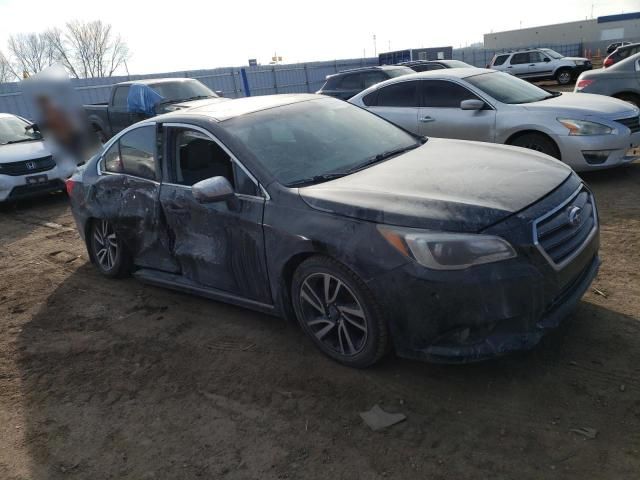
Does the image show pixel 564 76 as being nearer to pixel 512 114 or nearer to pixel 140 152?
pixel 512 114

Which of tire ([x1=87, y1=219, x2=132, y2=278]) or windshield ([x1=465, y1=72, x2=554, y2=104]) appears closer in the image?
tire ([x1=87, y1=219, x2=132, y2=278])

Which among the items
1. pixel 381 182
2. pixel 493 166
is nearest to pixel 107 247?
pixel 381 182

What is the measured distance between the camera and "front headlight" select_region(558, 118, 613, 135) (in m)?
6.68

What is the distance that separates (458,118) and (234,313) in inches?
188

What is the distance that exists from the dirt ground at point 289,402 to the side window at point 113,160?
1.35 m

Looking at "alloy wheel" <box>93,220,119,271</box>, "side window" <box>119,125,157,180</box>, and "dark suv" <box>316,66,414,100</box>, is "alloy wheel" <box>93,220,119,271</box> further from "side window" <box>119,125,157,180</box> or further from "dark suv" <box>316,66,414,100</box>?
"dark suv" <box>316,66,414,100</box>

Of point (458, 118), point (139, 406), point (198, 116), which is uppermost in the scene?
point (198, 116)

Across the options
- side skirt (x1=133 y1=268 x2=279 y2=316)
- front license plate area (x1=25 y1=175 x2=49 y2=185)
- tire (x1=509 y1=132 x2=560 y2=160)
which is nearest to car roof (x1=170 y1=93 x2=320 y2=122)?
side skirt (x1=133 y1=268 x2=279 y2=316)

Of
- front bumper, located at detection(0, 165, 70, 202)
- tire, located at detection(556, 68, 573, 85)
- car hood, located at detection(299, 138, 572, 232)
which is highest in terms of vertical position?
car hood, located at detection(299, 138, 572, 232)

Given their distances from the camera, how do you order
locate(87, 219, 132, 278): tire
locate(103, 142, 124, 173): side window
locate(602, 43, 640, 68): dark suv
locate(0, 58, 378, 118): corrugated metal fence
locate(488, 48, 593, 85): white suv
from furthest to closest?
locate(488, 48, 593, 85): white suv → locate(0, 58, 378, 118): corrugated metal fence → locate(602, 43, 640, 68): dark suv → locate(87, 219, 132, 278): tire → locate(103, 142, 124, 173): side window

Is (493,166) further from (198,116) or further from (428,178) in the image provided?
(198,116)

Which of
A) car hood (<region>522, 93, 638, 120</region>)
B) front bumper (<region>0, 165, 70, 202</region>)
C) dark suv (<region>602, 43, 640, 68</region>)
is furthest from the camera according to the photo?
dark suv (<region>602, 43, 640, 68</region>)

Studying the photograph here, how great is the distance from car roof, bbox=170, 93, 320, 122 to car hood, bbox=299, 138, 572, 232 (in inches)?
41.5

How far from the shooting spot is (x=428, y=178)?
133 inches
